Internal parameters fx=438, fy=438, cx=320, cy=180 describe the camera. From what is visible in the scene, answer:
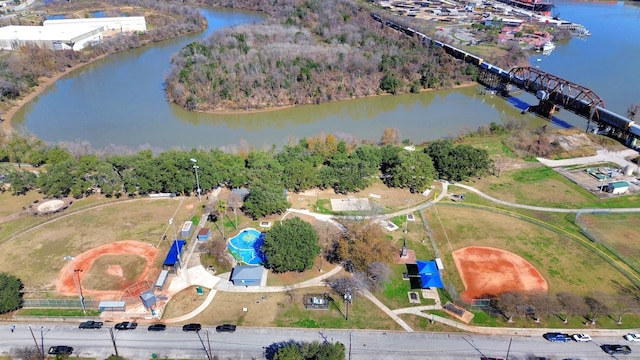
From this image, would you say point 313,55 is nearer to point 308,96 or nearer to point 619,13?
point 308,96

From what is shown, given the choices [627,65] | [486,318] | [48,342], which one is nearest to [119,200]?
[48,342]

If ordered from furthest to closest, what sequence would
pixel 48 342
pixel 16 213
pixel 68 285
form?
pixel 16 213, pixel 68 285, pixel 48 342

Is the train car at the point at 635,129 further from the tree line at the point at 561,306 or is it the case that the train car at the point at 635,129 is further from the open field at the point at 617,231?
the tree line at the point at 561,306

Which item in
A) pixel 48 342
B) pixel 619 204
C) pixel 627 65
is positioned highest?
pixel 627 65

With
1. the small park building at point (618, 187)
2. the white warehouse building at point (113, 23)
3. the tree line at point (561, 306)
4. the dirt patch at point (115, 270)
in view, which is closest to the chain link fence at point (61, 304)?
the dirt patch at point (115, 270)

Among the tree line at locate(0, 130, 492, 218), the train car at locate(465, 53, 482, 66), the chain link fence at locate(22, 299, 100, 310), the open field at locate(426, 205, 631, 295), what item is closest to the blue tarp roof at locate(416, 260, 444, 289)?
the open field at locate(426, 205, 631, 295)

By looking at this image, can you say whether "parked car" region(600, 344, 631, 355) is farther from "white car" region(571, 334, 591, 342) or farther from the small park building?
the small park building
